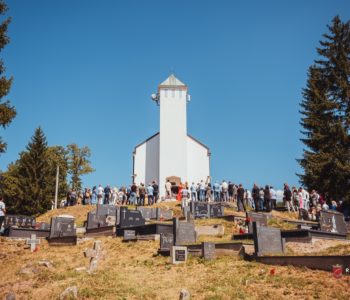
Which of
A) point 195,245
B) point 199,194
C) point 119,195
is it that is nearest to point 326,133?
point 199,194

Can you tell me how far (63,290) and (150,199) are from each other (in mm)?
17150

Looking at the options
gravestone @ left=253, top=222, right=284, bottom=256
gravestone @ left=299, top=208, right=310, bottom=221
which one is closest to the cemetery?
gravestone @ left=253, top=222, right=284, bottom=256

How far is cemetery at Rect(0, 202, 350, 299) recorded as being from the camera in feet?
32.5

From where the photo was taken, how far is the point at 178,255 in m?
13.4

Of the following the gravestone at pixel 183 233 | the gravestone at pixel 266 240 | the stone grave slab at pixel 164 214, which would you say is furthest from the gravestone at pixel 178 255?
the stone grave slab at pixel 164 214

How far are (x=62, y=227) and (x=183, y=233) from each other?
6775 mm

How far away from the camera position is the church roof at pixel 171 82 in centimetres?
4131

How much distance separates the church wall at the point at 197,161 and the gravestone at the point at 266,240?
1053 inches

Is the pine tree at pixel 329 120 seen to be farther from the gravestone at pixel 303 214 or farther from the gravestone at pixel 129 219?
the gravestone at pixel 129 219

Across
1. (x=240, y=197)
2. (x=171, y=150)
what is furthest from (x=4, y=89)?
(x=171, y=150)

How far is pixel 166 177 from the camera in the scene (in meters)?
38.0

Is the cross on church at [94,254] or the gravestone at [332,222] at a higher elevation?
the gravestone at [332,222]

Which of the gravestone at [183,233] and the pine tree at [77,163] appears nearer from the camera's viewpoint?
the gravestone at [183,233]

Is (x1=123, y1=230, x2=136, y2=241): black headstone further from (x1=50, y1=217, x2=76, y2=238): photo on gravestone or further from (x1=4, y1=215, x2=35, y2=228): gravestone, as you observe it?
(x1=4, y1=215, x2=35, y2=228): gravestone
